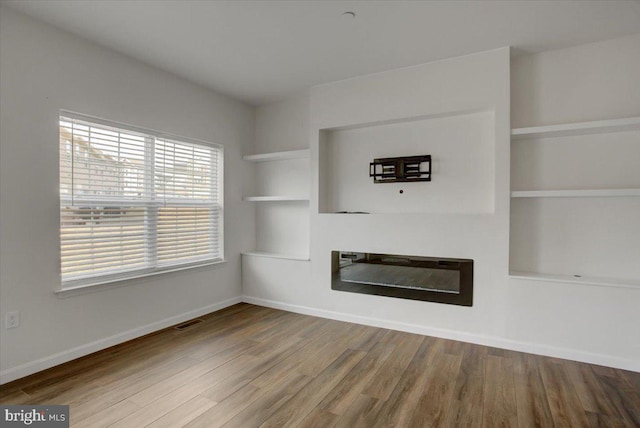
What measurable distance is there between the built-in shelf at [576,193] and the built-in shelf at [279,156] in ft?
7.84

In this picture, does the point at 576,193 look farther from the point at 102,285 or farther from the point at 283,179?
the point at 102,285

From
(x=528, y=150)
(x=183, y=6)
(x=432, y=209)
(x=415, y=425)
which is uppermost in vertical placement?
(x=183, y=6)

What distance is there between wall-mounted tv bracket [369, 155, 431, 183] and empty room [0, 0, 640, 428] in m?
0.02

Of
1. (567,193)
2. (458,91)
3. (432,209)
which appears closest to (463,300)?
(432,209)

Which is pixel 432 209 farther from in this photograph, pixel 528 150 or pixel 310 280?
pixel 310 280

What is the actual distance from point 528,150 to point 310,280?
8.99ft

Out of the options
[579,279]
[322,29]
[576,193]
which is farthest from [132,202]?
[579,279]

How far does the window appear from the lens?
2.83m

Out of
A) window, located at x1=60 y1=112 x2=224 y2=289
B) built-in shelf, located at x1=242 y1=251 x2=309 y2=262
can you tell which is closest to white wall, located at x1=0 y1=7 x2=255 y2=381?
window, located at x1=60 y1=112 x2=224 y2=289

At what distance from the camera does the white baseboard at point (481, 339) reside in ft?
8.80

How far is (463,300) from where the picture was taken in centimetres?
324

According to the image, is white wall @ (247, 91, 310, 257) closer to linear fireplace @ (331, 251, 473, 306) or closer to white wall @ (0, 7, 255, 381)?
linear fireplace @ (331, 251, 473, 306)

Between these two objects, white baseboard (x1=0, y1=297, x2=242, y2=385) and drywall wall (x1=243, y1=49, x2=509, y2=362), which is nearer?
white baseboard (x1=0, y1=297, x2=242, y2=385)

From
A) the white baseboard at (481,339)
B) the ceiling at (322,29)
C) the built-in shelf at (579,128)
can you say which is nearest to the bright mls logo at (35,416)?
the white baseboard at (481,339)
